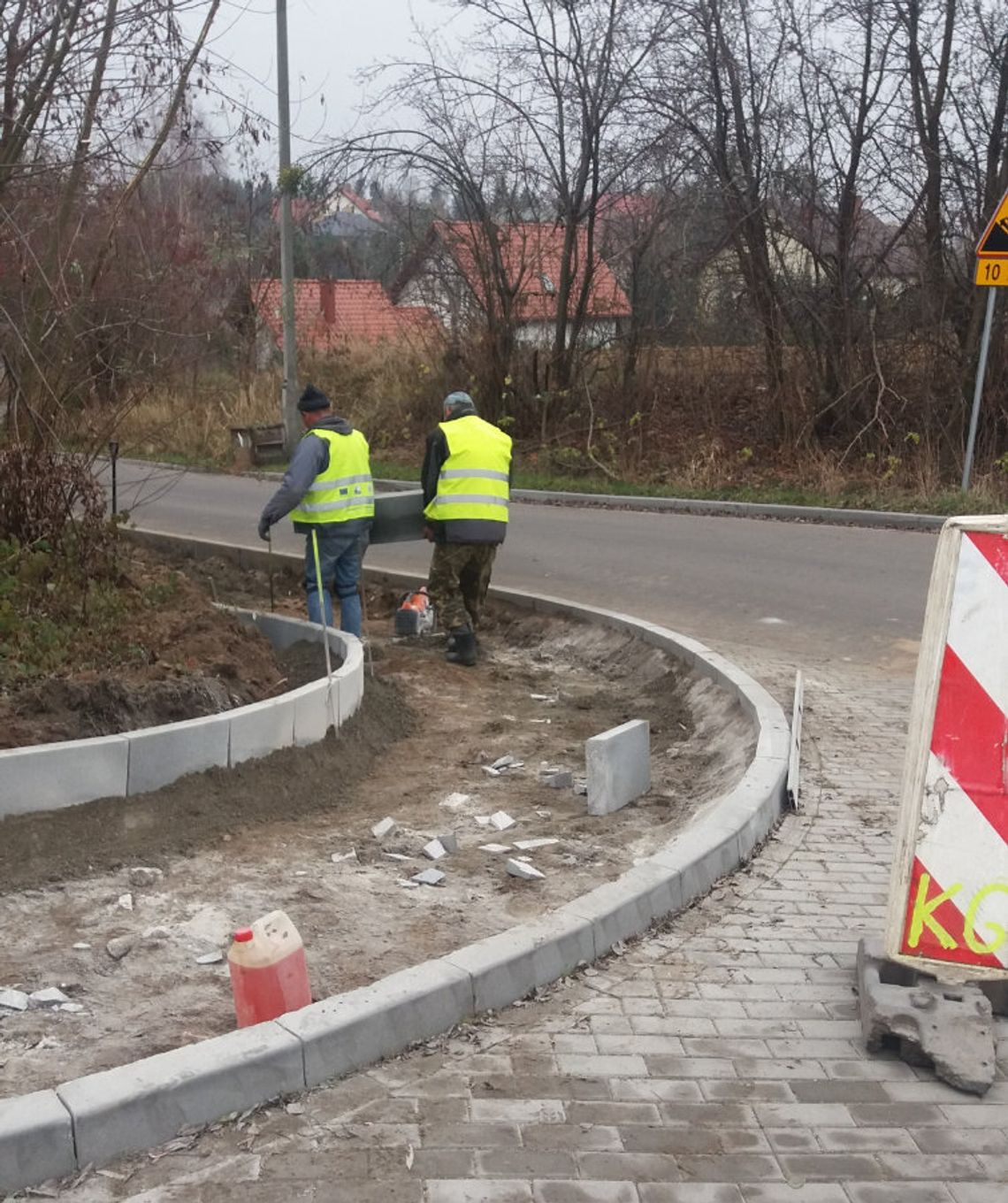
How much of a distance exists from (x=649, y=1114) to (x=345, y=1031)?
834mm

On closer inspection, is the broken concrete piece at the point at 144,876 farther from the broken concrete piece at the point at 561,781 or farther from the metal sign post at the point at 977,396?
the metal sign post at the point at 977,396

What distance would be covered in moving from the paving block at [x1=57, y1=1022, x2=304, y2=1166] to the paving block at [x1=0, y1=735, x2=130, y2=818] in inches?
76.1

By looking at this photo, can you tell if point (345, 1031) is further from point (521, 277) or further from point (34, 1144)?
point (521, 277)

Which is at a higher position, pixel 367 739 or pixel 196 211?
pixel 196 211

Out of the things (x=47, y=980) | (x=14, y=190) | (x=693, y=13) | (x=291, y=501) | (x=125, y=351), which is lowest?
(x=47, y=980)

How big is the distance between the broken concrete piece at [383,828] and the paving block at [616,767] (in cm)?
93

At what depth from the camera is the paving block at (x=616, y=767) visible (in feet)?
19.1

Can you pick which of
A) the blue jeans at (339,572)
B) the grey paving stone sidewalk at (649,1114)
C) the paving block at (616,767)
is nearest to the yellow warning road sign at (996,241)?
the blue jeans at (339,572)

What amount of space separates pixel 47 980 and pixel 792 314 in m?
16.8

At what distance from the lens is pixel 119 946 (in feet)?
13.9

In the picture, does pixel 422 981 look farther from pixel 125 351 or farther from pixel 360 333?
pixel 360 333

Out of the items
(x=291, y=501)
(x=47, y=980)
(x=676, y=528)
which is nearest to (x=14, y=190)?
(x=291, y=501)

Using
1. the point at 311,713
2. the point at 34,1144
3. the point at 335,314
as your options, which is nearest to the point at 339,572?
the point at 311,713

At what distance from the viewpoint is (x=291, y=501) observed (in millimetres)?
8062
